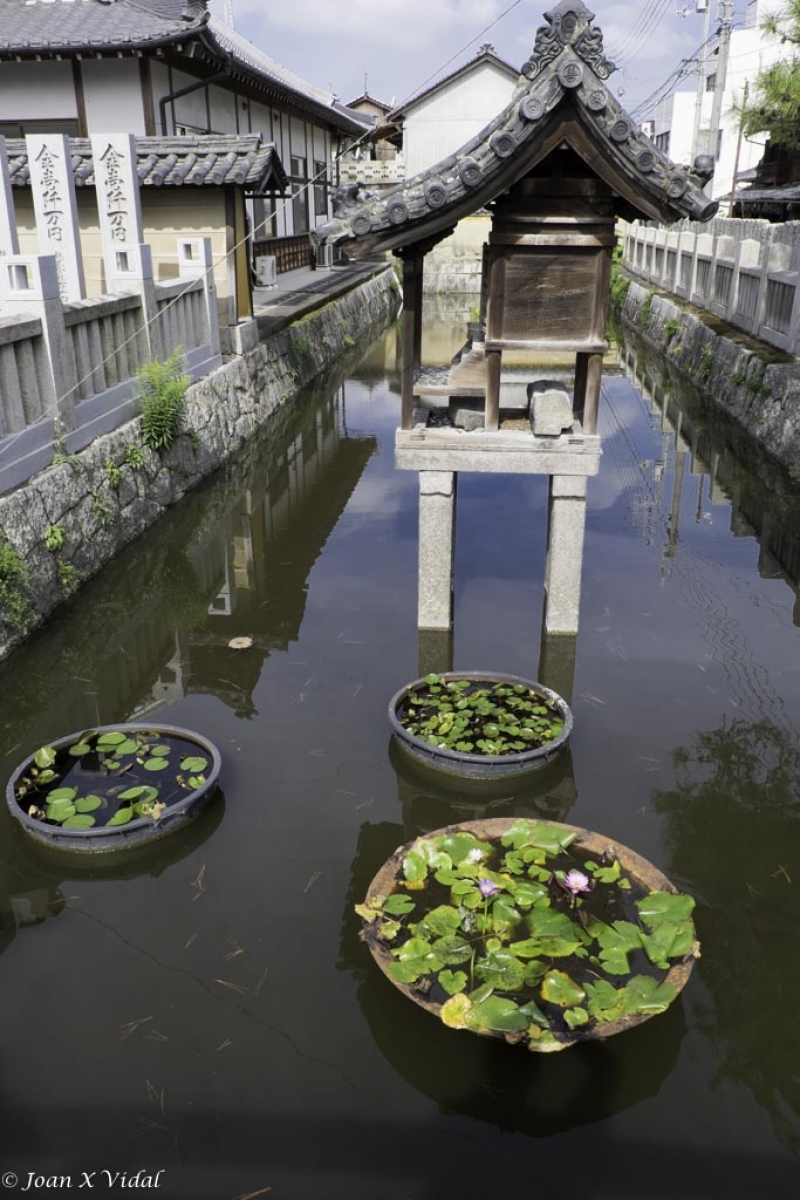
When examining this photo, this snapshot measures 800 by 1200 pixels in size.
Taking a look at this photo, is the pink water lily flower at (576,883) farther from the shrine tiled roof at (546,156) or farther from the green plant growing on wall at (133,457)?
the green plant growing on wall at (133,457)

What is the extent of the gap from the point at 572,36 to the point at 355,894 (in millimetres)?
6477

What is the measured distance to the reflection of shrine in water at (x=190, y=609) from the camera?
8156mm

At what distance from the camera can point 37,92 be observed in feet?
69.2

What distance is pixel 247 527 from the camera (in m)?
12.8

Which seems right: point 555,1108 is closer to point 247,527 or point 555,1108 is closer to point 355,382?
point 247,527

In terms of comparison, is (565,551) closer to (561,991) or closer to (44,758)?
(561,991)

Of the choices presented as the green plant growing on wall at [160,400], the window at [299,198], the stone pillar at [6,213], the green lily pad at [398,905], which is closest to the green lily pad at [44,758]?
the green lily pad at [398,905]

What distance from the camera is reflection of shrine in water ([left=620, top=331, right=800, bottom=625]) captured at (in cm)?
1185

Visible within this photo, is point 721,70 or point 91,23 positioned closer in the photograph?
point 91,23

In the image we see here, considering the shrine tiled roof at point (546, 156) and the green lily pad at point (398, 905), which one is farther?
the shrine tiled roof at point (546, 156)

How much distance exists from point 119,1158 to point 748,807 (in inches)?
188

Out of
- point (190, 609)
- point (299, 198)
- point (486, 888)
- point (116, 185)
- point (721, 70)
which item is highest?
point (721, 70)

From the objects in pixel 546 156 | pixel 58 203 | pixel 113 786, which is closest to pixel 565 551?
pixel 546 156

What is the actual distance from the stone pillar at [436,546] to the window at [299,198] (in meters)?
28.0
